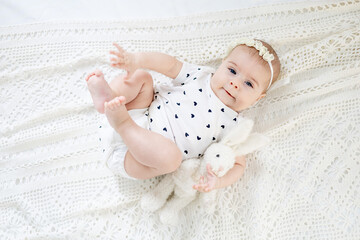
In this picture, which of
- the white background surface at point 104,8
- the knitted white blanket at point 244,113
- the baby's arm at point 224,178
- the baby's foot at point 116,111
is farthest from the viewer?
the white background surface at point 104,8

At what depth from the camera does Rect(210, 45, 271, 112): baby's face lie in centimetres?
116

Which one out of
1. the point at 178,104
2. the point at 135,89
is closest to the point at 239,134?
the point at 178,104

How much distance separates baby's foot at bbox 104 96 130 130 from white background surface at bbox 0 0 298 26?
56 centimetres

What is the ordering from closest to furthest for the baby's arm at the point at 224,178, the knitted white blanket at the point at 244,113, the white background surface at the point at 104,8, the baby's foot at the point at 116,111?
the baby's foot at the point at 116,111
the baby's arm at the point at 224,178
the knitted white blanket at the point at 244,113
the white background surface at the point at 104,8

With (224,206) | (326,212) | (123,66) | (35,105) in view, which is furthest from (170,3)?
(326,212)

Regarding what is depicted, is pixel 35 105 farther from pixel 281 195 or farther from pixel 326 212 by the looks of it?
pixel 326 212

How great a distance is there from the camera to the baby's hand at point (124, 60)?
997mm

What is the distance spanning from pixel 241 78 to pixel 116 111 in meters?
0.44

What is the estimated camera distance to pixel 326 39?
4.34ft

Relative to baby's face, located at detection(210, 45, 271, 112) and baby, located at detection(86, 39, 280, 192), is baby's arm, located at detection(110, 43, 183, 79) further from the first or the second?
baby's face, located at detection(210, 45, 271, 112)

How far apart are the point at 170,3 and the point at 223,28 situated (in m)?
0.24

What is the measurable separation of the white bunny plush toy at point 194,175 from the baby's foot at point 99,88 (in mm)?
325

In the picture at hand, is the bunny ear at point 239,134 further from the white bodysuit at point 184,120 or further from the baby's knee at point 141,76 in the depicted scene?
the baby's knee at point 141,76

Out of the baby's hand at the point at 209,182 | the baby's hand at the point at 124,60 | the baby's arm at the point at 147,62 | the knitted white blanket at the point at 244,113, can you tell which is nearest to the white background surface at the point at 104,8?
the knitted white blanket at the point at 244,113
